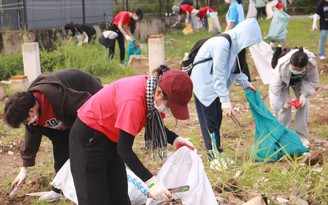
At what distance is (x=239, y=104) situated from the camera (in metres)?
8.14

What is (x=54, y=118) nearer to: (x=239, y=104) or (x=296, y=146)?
(x=296, y=146)

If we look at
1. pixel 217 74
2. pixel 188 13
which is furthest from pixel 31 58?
pixel 188 13

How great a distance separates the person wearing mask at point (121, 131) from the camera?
2.96 metres

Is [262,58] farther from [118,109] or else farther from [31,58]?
[31,58]

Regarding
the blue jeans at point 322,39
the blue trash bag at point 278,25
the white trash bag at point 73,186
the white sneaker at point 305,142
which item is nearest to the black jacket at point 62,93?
the white trash bag at point 73,186

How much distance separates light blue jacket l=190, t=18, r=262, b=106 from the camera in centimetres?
467

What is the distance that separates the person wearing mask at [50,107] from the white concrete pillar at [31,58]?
592cm

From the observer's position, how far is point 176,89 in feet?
9.58

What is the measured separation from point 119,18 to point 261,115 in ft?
→ 23.3

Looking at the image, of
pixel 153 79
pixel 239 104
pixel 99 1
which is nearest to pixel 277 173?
pixel 153 79

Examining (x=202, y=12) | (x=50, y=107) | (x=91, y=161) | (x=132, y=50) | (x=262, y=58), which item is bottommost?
(x=132, y=50)

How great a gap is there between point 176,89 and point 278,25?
32.5 ft

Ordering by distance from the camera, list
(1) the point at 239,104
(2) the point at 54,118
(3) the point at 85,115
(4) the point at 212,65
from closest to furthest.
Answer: (3) the point at 85,115, (2) the point at 54,118, (4) the point at 212,65, (1) the point at 239,104

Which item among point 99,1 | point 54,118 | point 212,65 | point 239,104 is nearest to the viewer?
point 54,118
